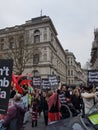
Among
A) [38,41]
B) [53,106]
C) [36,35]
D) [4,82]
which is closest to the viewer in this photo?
[4,82]

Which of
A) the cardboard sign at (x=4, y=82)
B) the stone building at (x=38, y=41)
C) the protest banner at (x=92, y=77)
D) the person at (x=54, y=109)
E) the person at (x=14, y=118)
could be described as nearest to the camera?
the cardboard sign at (x=4, y=82)

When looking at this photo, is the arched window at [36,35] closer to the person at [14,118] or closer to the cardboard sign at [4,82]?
the person at [14,118]

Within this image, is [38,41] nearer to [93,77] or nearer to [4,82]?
[93,77]

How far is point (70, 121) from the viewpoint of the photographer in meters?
4.83

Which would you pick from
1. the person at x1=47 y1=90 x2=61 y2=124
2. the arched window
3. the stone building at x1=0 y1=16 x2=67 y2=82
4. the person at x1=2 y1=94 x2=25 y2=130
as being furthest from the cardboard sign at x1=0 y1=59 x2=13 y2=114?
the arched window

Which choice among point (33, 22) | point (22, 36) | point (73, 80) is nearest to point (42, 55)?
point (33, 22)

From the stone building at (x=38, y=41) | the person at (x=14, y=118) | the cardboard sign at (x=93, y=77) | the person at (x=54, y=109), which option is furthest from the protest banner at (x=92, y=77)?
the stone building at (x=38, y=41)

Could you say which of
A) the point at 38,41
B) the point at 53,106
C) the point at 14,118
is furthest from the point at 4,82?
the point at 38,41

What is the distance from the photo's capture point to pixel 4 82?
18.6 feet

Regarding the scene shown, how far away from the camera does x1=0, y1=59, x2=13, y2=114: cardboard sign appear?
560 cm

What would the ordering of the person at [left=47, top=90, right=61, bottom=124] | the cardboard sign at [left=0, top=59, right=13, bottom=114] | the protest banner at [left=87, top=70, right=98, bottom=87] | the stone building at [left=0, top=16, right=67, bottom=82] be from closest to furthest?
the cardboard sign at [left=0, top=59, right=13, bottom=114] < the person at [left=47, top=90, right=61, bottom=124] < the protest banner at [left=87, top=70, right=98, bottom=87] < the stone building at [left=0, top=16, right=67, bottom=82]

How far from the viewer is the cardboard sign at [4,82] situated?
5.60 meters

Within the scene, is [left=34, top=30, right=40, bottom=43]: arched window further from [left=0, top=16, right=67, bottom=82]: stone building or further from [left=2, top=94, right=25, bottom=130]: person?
[left=2, top=94, right=25, bottom=130]: person

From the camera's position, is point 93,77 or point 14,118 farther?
point 93,77
